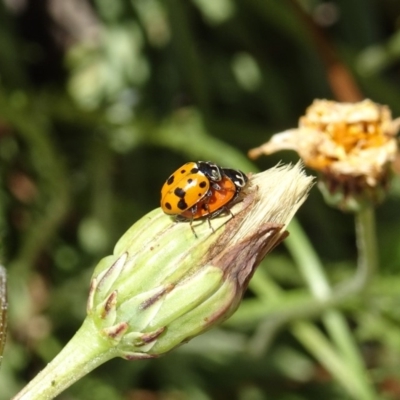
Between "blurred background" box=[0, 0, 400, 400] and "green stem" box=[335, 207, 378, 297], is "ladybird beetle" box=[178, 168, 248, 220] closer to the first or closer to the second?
"green stem" box=[335, 207, 378, 297]

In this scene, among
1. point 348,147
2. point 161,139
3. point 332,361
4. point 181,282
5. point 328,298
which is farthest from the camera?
point 161,139

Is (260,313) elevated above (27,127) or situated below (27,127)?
below

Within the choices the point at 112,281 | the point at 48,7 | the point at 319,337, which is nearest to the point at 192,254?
the point at 112,281

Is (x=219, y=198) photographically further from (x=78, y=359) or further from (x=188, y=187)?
(x=78, y=359)

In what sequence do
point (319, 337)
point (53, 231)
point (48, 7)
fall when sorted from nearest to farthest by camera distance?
point (319, 337) < point (53, 231) < point (48, 7)

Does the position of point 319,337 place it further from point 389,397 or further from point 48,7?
point 48,7

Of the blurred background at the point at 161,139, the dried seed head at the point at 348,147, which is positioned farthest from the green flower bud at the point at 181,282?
the blurred background at the point at 161,139

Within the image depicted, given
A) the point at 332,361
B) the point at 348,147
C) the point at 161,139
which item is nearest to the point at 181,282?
the point at 348,147
